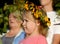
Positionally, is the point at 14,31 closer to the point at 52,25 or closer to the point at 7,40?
the point at 7,40

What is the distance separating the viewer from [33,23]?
6.15 ft

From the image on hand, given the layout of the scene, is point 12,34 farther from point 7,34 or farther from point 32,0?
point 32,0

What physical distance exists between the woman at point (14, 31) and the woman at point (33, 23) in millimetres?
110

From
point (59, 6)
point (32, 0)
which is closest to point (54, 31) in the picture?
point (59, 6)

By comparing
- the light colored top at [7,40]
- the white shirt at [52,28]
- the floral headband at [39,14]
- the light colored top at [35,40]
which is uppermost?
the floral headband at [39,14]

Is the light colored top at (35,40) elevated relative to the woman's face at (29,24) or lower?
lower

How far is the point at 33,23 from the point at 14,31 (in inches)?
8.9

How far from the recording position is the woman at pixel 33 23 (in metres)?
1.86

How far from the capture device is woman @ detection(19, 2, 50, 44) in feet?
6.10

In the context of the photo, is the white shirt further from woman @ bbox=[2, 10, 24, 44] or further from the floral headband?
woman @ bbox=[2, 10, 24, 44]

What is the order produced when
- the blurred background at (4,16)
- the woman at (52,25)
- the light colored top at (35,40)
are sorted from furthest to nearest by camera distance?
the blurred background at (4,16)
the woman at (52,25)
the light colored top at (35,40)

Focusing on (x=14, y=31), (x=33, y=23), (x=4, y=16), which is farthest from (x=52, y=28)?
(x=4, y=16)

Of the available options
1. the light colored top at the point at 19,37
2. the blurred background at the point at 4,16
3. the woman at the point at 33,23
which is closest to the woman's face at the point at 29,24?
the woman at the point at 33,23

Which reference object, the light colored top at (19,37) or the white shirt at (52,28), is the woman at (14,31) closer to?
the light colored top at (19,37)
